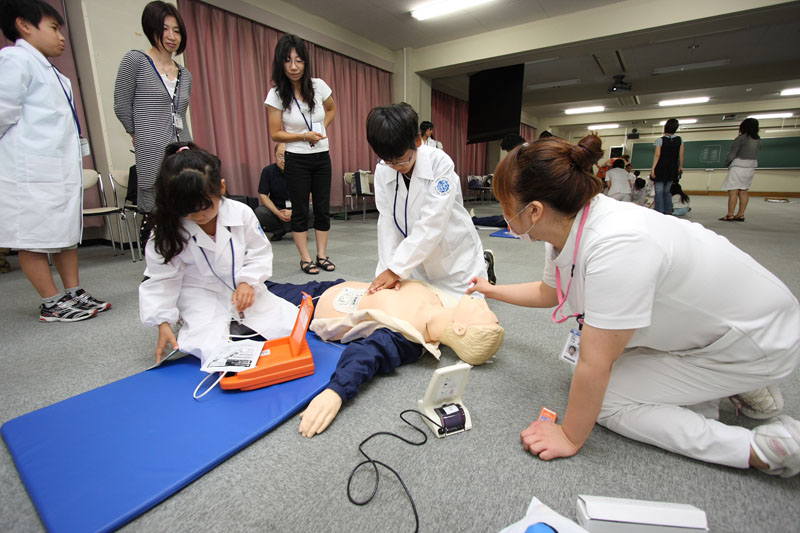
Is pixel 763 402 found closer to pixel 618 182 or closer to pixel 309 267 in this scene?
pixel 309 267

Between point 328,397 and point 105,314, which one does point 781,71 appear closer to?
point 328,397

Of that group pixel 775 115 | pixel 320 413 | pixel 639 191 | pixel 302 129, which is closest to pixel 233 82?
pixel 302 129

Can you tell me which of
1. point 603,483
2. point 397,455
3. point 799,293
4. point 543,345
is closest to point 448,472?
point 397,455

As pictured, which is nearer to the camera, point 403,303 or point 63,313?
point 403,303

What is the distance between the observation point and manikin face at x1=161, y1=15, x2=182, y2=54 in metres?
1.75

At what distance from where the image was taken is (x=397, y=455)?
2.79 feet

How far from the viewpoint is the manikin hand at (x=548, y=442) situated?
817mm

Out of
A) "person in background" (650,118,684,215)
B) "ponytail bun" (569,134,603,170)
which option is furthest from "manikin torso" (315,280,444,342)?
"person in background" (650,118,684,215)

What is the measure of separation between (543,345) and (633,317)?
807 millimetres

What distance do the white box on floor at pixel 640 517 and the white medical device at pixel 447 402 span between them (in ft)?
1.10

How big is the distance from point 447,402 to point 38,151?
6.43 feet

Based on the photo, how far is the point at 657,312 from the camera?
76 centimetres

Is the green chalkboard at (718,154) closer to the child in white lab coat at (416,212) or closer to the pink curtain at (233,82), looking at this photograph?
the pink curtain at (233,82)

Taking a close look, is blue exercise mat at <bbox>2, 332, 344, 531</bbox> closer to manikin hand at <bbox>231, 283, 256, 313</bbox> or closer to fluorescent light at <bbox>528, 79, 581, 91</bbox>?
manikin hand at <bbox>231, 283, 256, 313</bbox>
